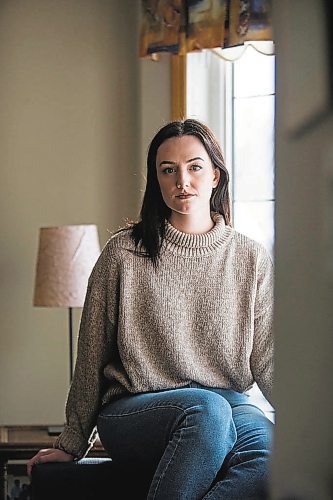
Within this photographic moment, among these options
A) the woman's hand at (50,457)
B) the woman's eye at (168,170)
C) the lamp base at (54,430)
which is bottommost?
the lamp base at (54,430)

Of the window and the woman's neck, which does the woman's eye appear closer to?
the woman's neck

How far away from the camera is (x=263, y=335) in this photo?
2021 mm

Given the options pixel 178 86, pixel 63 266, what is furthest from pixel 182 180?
pixel 178 86

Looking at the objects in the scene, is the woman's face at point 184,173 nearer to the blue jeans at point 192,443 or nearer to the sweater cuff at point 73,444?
the blue jeans at point 192,443

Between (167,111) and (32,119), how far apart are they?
57 centimetres

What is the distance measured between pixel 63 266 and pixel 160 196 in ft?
3.00

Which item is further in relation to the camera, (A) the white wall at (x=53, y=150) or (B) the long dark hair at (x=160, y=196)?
(A) the white wall at (x=53, y=150)

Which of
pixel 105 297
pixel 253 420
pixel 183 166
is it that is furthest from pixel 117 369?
pixel 183 166

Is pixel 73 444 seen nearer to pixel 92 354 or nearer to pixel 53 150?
pixel 92 354

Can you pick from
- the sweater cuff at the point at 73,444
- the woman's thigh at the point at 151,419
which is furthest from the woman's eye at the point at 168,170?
the sweater cuff at the point at 73,444

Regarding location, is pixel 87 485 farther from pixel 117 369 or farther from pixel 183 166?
pixel 183 166

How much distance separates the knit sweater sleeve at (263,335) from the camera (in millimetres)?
2010

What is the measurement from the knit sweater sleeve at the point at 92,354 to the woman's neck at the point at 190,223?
0.62 ft

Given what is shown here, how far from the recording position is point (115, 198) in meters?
3.38
